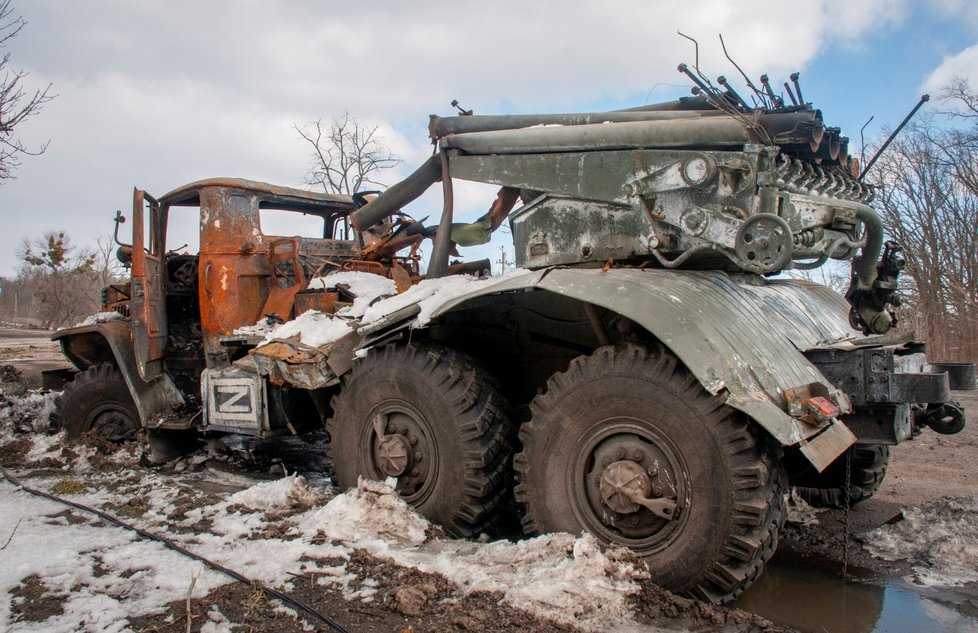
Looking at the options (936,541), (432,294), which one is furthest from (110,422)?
(936,541)

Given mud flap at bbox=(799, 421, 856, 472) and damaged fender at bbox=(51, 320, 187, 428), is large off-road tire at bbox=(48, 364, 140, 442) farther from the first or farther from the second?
mud flap at bbox=(799, 421, 856, 472)

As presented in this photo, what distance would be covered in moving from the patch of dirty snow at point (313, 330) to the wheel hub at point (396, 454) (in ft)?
3.00

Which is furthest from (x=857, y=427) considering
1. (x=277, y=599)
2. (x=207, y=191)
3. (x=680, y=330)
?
(x=207, y=191)

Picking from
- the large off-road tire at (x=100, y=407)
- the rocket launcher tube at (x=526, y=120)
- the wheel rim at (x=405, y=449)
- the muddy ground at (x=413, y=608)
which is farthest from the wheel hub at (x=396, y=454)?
the large off-road tire at (x=100, y=407)

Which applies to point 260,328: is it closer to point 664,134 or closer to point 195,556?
point 195,556

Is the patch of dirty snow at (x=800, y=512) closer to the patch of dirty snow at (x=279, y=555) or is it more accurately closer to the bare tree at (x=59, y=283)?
the patch of dirty snow at (x=279, y=555)

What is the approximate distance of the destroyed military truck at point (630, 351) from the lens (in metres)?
3.38

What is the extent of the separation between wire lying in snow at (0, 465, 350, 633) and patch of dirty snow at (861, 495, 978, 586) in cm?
324

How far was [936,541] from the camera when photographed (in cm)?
429

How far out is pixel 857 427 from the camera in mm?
3863

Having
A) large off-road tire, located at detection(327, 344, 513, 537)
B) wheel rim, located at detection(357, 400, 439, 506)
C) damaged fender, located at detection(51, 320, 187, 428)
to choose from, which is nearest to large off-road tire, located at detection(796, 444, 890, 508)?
large off-road tire, located at detection(327, 344, 513, 537)

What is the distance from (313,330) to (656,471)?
284 centimetres

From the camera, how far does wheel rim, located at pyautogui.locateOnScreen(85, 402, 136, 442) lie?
696cm

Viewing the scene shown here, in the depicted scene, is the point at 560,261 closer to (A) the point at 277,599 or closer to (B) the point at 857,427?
(B) the point at 857,427
